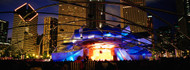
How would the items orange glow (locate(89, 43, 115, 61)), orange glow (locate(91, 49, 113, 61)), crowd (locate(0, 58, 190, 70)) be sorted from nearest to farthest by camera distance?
crowd (locate(0, 58, 190, 70)), orange glow (locate(91, 49, 113, 61)), orange glow (locate(89, 43, 115, 61))

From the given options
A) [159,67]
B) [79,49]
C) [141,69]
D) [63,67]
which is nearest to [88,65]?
[63,67]

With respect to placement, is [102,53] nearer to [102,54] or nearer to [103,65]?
[102,54]

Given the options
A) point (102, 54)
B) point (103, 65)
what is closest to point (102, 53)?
point (102, 54)

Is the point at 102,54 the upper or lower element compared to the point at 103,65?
lower

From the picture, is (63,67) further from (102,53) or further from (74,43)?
(102,53)

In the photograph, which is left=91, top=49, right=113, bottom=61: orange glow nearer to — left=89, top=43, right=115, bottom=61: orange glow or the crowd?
left=89, top=43, right=115, bottom=61: orange glow

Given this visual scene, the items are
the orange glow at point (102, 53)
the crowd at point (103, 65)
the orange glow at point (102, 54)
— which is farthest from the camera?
the orange glow at point (102, 53)

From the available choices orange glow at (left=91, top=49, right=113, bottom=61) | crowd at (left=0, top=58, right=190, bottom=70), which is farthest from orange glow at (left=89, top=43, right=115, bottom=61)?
crowd at (left=0, top=58, right=190, bottom=70)

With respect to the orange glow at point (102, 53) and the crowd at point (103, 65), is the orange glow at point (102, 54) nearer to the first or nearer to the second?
the orange glow at point (102, 53)

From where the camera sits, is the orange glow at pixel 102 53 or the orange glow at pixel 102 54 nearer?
the orange glow at pixel 102 54

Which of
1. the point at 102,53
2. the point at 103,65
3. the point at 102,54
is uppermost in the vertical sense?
the point at 103,65

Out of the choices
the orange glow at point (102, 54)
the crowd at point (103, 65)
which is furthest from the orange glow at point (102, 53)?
the crowd at point (103, 65)

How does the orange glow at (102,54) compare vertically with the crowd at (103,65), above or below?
below

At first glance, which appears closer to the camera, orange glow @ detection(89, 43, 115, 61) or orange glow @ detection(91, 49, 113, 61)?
orange glow @ detection(91, 49, 113, 61)
